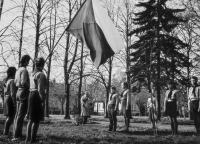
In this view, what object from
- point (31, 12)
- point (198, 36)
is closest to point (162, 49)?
point (198, 36)

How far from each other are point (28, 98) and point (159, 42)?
17.0 metres

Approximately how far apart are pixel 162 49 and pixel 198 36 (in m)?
3.67

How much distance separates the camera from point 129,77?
21.8 metres

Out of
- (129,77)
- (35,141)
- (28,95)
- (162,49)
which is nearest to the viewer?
(35,141)

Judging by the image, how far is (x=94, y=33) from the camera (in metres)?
6.22

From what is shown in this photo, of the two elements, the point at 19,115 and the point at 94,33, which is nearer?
the point at 19,115

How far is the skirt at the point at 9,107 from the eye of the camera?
6.20 meters

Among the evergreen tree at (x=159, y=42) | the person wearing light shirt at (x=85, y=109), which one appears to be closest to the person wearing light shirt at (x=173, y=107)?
the person wearing light shirt at (x=85, y=109)

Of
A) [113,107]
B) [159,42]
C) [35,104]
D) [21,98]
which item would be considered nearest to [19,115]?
[21,98]

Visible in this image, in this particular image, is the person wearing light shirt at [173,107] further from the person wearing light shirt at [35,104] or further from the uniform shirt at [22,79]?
the uniform shirt at [22,79]

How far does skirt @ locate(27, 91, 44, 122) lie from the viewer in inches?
199

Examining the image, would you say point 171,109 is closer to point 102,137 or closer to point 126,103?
point 126,103

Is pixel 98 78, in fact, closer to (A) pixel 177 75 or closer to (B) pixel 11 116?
(A) pixel 177 75

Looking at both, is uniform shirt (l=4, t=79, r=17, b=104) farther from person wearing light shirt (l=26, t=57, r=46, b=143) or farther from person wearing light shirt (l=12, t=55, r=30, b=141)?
person wearing light shirt (l=26, t=57, r=46, b=143)
